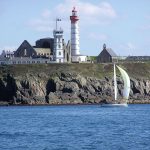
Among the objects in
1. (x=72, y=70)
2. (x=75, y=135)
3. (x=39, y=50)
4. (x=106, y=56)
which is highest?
(x=39, y=50)

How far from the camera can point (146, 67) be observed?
186750 mm

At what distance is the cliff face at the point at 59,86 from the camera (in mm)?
161375

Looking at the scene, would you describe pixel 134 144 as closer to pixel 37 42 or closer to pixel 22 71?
pixel 22 71

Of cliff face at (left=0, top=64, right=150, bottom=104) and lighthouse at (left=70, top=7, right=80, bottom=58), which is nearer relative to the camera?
cliff face at (left=0, top=64, right=150, bottom=104)

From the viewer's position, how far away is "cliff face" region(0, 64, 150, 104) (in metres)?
161

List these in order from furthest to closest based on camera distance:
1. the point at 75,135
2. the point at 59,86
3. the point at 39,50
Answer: the point at 39,50 → the point at 59,86 → the point at 75,135

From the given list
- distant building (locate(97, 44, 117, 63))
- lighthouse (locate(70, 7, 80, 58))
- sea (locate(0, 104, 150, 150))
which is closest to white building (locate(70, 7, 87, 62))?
lighthouse (locate(70, 7, 80, 58))

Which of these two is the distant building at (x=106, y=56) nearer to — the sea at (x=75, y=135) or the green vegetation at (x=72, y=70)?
the green vegetation at (x=72, y=70)

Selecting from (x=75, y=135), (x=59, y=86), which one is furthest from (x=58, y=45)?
(x=75, y=135)

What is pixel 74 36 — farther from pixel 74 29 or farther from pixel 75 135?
pixel 75 135

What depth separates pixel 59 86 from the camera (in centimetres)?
16288

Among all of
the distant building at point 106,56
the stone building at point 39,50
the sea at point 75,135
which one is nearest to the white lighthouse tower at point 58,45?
the stone building at point 39,50

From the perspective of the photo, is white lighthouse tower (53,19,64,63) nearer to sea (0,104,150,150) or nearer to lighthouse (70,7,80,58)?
lighthouse (70,7,80,58)

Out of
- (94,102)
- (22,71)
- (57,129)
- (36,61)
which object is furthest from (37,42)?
(57,129)
